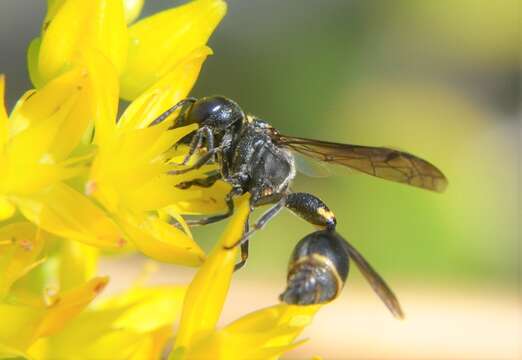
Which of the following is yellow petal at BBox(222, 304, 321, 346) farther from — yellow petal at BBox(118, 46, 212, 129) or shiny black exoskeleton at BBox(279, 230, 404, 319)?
yellow petal at BBox(118, 46, 212, 129)

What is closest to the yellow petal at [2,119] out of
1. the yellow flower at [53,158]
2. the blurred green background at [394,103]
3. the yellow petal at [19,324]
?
the yellow flower at [53,158]

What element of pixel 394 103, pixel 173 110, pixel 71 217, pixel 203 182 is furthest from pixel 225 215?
pixel 394 103

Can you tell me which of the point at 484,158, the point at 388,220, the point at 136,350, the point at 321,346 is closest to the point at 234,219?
the point at 136,350

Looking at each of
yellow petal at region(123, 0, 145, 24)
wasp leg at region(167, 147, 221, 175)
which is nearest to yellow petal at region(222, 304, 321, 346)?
wasp leg at region(167, 147, 221, 175)

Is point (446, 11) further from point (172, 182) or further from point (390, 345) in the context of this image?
point (172, 182)

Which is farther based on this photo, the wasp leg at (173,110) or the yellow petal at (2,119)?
the wasp leg at (173,110)

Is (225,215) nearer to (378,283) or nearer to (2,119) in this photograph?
(378,283)

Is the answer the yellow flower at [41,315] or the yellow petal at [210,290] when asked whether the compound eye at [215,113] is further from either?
the yellow flower at [41,315]
